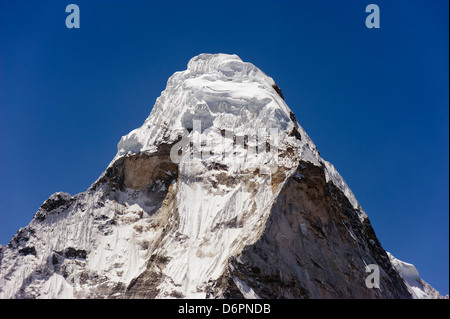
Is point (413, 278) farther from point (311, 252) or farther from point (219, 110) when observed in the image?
point (219, 110)

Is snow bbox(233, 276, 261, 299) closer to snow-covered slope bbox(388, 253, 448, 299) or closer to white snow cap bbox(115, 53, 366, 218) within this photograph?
white snow cap bbox(115, 53, 366, 218)

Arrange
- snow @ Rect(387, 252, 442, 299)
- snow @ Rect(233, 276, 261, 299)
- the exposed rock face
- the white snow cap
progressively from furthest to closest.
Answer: snow @ Rect(387, 252, 442, 299), the white snow cap, the exposed rock face, snow @ Rect(233, 276, 261, 299)

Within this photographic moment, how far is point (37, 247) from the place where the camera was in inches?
3268

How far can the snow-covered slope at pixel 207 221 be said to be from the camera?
75688 millimetres

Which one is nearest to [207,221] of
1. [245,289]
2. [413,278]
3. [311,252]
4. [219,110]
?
[311,252]

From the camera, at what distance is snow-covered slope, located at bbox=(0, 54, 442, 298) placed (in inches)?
2980

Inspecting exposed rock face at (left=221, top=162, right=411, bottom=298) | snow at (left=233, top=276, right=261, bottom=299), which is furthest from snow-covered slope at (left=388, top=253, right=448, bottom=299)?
snow at (left=233, top=276, right=261, bottom=299)

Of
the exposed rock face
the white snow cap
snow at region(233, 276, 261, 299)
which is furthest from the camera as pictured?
the white snow cap

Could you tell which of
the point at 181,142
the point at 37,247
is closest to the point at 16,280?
the point at 37,247

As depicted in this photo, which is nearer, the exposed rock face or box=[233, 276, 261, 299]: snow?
box=[233, 276, 261, 299]: snow

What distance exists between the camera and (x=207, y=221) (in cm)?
8112

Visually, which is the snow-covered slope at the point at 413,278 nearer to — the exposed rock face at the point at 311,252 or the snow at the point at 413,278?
the snow at the point at 413,278
